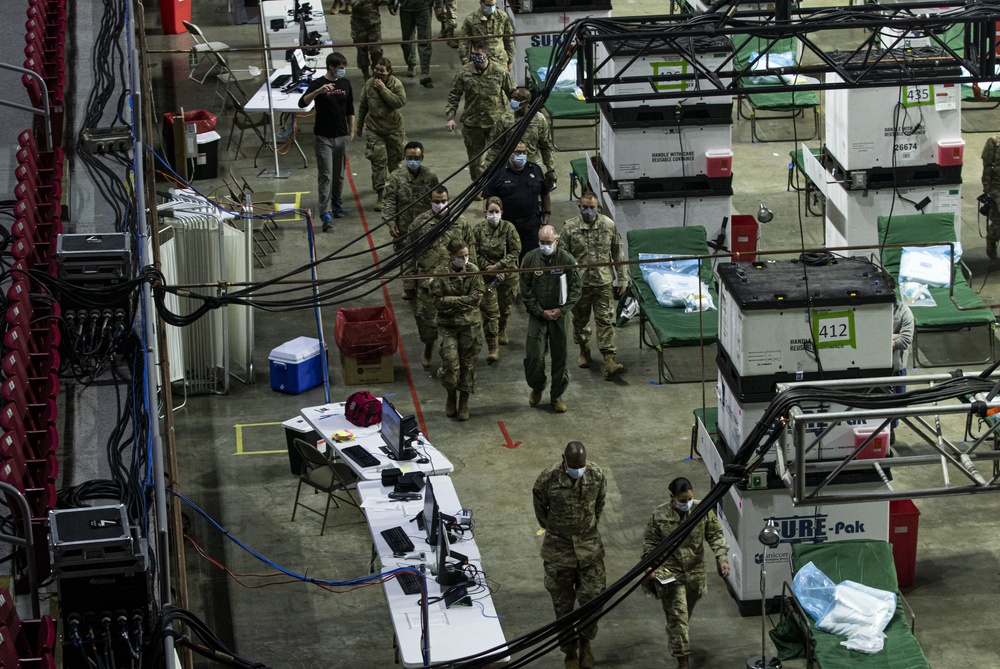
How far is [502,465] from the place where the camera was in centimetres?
1518

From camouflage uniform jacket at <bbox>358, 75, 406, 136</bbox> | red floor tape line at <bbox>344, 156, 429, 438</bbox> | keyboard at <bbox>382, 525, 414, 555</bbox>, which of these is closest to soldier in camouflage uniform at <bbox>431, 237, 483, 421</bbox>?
red floor tape line at <bbox>344, 156, 429, 438</bbox>

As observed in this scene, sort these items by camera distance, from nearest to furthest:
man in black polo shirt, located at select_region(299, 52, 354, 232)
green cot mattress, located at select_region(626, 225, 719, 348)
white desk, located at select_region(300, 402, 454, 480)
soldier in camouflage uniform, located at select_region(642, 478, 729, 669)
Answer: soldier in camouflage uniform, located at select_region(642, 478, 729, 669) → white desk, located at select_region(300, 402, 454, 480) → green cot mattress, located at select_region(626, 225, 719, 348) → man in black polo shirt, located at select_region(299, 52, 354, 232)

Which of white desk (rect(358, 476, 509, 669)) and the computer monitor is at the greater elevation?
the computer monitor

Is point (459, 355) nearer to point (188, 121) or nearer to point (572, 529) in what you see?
point (572, 529)

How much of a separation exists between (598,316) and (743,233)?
106 inches

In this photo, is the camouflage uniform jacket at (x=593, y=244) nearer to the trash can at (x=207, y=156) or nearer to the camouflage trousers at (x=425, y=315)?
the camouflage trousers at (x=425, y=315)

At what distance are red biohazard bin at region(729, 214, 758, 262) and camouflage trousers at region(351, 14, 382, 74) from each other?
22.1ft

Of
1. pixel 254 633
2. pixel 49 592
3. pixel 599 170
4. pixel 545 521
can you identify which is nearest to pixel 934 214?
pixel 599 170

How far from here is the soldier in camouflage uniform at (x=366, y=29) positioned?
22672 mm

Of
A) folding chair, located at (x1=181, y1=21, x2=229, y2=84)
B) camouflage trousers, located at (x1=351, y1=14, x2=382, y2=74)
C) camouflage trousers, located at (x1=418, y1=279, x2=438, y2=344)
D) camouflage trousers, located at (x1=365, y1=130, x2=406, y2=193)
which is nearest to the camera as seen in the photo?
camouflage trousers, located at (x1=418, y1=279, x2=438, y2=344)

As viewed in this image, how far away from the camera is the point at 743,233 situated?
18312 mm

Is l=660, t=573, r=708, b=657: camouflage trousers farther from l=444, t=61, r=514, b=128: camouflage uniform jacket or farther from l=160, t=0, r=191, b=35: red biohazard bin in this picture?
l=160, t=0, r=191, b=35: red biohazard bin

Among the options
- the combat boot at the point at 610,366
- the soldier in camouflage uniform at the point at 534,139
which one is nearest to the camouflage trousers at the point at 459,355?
the combat boot at the point at 610,366

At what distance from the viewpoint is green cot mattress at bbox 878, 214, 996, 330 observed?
637 inches
